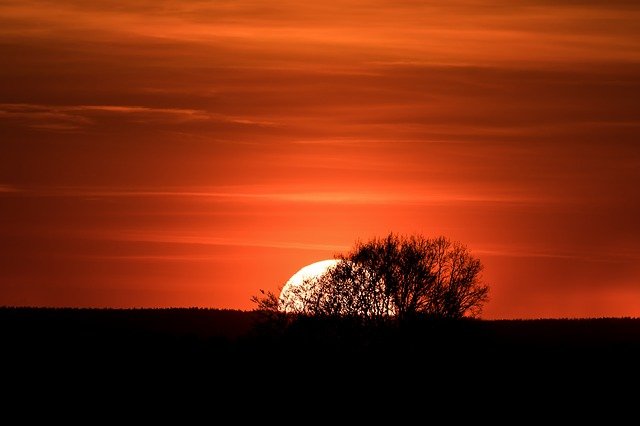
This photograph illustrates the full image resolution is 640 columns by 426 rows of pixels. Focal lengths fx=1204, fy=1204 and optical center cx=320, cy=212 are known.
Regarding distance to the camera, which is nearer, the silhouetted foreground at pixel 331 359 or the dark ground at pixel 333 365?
the dark ground at pixel 333 365

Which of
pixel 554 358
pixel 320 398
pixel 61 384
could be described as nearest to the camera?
pixel 320 398

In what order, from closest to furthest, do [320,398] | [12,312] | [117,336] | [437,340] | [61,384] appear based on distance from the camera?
[320,398], [61,384], [437,340], [117,336], [12,312]

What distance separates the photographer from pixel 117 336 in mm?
79062

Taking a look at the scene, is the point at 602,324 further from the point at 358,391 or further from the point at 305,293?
the point at 358,391

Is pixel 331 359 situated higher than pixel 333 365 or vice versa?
pixel 331 359

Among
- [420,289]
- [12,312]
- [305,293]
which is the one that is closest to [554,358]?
[420,289]

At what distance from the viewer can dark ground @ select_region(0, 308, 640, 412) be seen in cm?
4984

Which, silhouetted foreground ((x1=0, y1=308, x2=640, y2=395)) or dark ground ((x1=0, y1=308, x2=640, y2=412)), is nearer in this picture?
dark ground ((x1=0, y1=308, x2=640, y2=412))

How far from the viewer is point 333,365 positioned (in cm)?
5272

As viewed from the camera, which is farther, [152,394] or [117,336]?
[117,336]

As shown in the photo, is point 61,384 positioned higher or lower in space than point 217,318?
lower

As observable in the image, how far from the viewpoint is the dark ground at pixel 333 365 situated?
1962 inches

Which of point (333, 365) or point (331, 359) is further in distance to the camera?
point (331, 359)

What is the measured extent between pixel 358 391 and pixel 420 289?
35.1 feet
